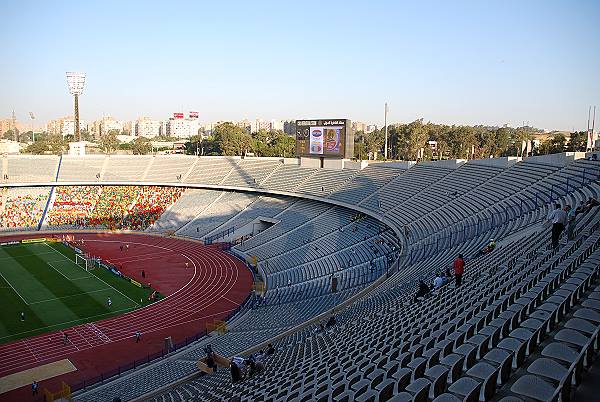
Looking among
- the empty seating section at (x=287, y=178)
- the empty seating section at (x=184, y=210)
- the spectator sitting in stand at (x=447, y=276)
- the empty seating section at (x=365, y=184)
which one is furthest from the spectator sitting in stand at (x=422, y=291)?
the empty seating section at (x=184, y=210)

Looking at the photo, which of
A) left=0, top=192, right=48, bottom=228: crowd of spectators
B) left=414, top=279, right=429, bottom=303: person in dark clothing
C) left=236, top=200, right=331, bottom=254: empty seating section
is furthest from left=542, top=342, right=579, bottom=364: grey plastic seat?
left=0, top=192, right=48, bottom=228: crowd of spectators

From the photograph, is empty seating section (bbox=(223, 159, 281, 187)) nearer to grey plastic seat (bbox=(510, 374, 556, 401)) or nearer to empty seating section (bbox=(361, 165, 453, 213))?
empty seating section (bbox=(361, 165, 453, 213))

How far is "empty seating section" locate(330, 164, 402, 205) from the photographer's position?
40.9 m

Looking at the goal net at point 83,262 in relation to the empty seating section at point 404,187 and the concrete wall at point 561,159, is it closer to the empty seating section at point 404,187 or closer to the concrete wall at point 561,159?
the empty seating section at point 404,187

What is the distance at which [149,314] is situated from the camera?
27.6 m

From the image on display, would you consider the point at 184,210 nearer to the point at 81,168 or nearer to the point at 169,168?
the point at 169,168

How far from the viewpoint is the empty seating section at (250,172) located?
5309 centimetres

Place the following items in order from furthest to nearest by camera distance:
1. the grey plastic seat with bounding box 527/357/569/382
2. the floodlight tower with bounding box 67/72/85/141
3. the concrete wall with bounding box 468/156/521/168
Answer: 1. the floodlight tower with bounding box 67/72/85/141
2. the concrete wall with bounding box 468/156/521/168
3. the grey plastic seat with bounding box 527/357/569/382

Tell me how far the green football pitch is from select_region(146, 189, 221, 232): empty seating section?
11.5m

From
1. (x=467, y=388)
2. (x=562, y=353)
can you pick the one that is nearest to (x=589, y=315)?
(x=562, y=353)

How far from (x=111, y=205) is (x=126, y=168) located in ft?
21.6

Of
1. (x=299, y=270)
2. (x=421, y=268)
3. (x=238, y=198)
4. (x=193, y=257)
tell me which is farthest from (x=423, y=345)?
(x=238, y=198)

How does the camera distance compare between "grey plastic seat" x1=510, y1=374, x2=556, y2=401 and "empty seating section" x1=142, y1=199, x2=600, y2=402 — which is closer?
"grey plastic seat" x1=510, y1=374, x2=556, y2=401

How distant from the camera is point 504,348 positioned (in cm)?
547
